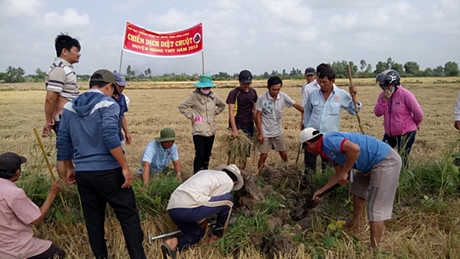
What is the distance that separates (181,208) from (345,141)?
172cm

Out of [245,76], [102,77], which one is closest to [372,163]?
[102,77]

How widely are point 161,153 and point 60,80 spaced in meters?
1.85

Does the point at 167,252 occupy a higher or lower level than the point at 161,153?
lower

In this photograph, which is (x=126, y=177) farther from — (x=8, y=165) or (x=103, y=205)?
(x=8, y=165)

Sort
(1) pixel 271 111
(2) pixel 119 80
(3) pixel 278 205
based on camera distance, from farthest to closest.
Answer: (1) pixel 271 111
(2) pixel 119 80
(3) pixel 278 205

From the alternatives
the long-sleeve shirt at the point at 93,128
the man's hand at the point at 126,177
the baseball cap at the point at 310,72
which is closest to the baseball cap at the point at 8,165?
the long-sleeve shirt at the point at 93,128

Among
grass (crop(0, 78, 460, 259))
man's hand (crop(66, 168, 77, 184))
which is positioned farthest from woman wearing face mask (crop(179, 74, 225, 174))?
man's hand (crop(66, 168, 77, 184))

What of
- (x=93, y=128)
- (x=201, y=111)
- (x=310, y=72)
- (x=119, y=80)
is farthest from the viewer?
(x=310, y=72)

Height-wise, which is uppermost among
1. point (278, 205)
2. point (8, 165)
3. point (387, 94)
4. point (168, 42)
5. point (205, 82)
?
point (168, 42)

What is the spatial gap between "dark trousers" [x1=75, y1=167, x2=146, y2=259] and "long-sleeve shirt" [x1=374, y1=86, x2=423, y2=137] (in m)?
3.85

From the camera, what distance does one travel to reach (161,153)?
5359 mm

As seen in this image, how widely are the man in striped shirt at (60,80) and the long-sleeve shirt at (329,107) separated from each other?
126 inches

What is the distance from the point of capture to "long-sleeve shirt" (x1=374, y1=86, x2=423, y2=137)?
16.6 feet

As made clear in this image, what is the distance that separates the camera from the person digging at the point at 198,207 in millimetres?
3566
